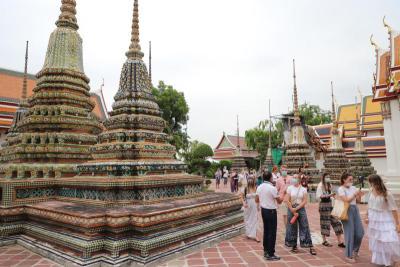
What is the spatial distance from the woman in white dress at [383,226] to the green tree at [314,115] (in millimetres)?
43100

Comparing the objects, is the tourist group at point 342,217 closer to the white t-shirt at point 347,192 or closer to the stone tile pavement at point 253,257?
the white t-shirt at point 347,192

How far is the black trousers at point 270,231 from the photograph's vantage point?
5000 millimetres

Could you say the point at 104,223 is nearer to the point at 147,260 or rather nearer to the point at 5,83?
the point at 147,260

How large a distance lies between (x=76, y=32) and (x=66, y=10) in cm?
74

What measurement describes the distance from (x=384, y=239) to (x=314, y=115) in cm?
4863

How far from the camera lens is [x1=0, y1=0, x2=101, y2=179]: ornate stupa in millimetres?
7496

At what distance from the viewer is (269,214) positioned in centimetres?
510

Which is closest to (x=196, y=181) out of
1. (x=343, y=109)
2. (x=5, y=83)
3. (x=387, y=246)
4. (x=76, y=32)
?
(x=387, y=246)

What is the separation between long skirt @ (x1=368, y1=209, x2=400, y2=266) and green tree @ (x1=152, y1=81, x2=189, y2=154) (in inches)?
815

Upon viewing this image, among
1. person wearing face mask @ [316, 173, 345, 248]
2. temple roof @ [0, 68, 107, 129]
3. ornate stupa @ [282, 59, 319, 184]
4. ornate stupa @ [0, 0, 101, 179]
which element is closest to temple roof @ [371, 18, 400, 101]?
ornate stupa @ [282, 59, 319, 184]

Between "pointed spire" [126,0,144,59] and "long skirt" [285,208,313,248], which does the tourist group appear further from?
"pointed spire" [126,0,144,59]

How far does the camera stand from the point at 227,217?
671cm

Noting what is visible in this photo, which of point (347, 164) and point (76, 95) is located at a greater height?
point (76, 95)

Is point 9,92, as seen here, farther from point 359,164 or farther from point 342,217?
point 359,164
